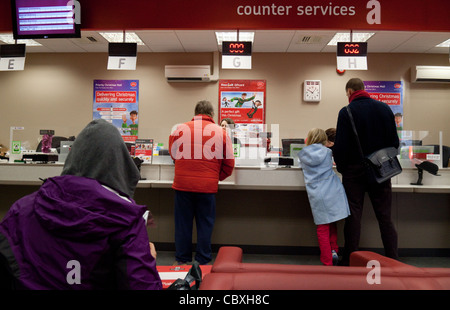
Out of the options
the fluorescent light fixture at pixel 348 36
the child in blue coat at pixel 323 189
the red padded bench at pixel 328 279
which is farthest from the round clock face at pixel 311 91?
the red padded bench at pixel 328 279

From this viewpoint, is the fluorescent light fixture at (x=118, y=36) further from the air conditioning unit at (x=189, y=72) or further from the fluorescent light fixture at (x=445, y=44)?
the fluorescent light fixture at (x=445, y=44)

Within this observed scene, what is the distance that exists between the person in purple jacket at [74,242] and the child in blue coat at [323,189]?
2.31 metres

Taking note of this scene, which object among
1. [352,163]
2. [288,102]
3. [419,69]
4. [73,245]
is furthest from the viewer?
[288,102]

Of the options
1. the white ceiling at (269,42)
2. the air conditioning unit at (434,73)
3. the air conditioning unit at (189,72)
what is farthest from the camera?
the air conditioning unit at (189,72)

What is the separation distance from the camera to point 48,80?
20.5 feet

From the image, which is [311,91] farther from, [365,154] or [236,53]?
[365,154]

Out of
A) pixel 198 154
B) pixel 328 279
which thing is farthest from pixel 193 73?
pixel 328 279

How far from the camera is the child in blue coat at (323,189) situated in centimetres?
286

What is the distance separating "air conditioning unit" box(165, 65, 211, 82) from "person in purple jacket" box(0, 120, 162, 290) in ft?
17.0

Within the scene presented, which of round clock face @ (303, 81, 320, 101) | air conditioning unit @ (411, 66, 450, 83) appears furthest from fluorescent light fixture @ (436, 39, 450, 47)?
round clock face @ (303, 81, 320, 101)

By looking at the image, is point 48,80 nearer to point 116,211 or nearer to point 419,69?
point 116,211
